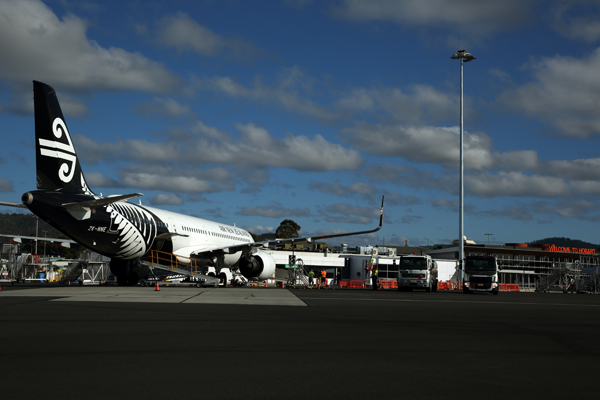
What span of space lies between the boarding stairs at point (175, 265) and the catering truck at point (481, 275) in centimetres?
1645

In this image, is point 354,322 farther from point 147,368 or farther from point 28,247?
point 28,247

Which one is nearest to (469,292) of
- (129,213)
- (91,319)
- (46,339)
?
(129,213)

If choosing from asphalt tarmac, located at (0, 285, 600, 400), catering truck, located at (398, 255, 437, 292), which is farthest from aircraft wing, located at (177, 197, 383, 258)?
asphalt tarmac, located at (0, 285, 600, 400)

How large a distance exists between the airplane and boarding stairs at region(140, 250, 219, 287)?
26 cm

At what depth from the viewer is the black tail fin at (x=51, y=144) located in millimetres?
24281

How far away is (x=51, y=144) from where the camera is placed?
81.0 ft

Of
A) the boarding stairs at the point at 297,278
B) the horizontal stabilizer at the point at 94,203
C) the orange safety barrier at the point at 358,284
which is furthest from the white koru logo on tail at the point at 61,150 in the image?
the orange safety barrier at the point at 358,284

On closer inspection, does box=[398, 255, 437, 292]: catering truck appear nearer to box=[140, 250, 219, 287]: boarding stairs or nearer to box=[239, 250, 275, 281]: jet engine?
box=[239, 250, 275, 281]: jet engine

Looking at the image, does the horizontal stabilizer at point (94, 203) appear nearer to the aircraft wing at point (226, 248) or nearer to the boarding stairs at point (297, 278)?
the aircraft wing at point (226, 248)

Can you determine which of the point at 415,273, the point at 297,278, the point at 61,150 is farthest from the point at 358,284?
the point at 61,150

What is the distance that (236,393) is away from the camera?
16.9 ft

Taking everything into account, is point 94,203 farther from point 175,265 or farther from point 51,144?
point 175,265

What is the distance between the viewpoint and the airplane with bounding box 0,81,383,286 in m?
24.4

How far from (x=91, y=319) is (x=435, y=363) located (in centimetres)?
757
